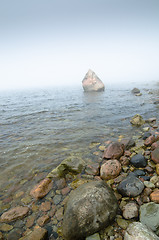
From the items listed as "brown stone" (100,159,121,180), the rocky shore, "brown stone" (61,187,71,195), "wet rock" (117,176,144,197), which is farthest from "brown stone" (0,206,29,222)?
"wet rock" (117,176,144,197)

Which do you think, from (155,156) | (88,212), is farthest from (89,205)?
(155,156)

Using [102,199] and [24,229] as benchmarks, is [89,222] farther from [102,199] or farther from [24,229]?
[24,229]

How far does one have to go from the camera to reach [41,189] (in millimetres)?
4312

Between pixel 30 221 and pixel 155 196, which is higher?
pixel 155 196

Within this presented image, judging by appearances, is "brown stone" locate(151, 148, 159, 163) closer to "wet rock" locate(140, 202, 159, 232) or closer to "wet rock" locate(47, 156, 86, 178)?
"wet rock" locate(140, 202, 159, 232)

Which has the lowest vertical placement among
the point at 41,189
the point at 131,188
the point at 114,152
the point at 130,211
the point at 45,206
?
the point at 45,206

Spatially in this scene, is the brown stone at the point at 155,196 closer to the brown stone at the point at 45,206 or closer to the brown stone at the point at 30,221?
the brown stone at the point at 45,206

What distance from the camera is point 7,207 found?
390 centimetres

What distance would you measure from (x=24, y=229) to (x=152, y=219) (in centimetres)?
316

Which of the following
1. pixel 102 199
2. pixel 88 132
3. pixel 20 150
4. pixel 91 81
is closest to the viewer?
pixel 102 199

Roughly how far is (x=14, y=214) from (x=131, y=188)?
11.5ft

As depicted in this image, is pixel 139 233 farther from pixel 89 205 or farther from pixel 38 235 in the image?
pixel 38 235

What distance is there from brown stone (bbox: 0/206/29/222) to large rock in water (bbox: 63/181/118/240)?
1.44 metres

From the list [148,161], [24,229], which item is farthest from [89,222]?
[148,161]
